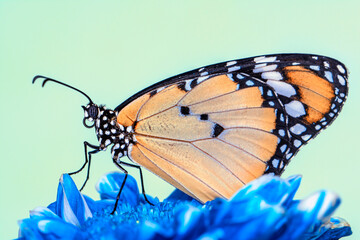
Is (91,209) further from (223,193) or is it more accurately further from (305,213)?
(305,213)

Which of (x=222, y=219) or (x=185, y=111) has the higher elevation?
(x=185, y=111)

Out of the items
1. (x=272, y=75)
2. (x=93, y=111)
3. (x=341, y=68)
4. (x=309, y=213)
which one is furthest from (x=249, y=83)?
(x=309, y=213)

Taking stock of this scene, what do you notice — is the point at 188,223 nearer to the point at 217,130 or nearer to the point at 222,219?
the point at 222,219

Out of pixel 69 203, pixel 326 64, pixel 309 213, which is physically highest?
pixel 326 64

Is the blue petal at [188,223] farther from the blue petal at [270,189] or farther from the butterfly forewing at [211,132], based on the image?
the butterfly forewing at [211,132]

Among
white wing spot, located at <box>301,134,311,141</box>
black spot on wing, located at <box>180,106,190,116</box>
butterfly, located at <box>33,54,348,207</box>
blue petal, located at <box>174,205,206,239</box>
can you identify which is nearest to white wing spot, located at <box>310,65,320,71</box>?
butterfly, located at <box>33,54,348,207</box>

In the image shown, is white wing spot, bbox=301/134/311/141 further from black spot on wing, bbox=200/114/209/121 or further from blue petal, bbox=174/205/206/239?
blue petal, bbox=174/205/206/239

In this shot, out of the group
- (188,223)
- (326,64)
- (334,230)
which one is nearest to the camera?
(188,223)

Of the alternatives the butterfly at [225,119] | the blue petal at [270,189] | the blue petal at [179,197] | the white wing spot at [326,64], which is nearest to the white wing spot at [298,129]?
the butterfly at [225,119]
